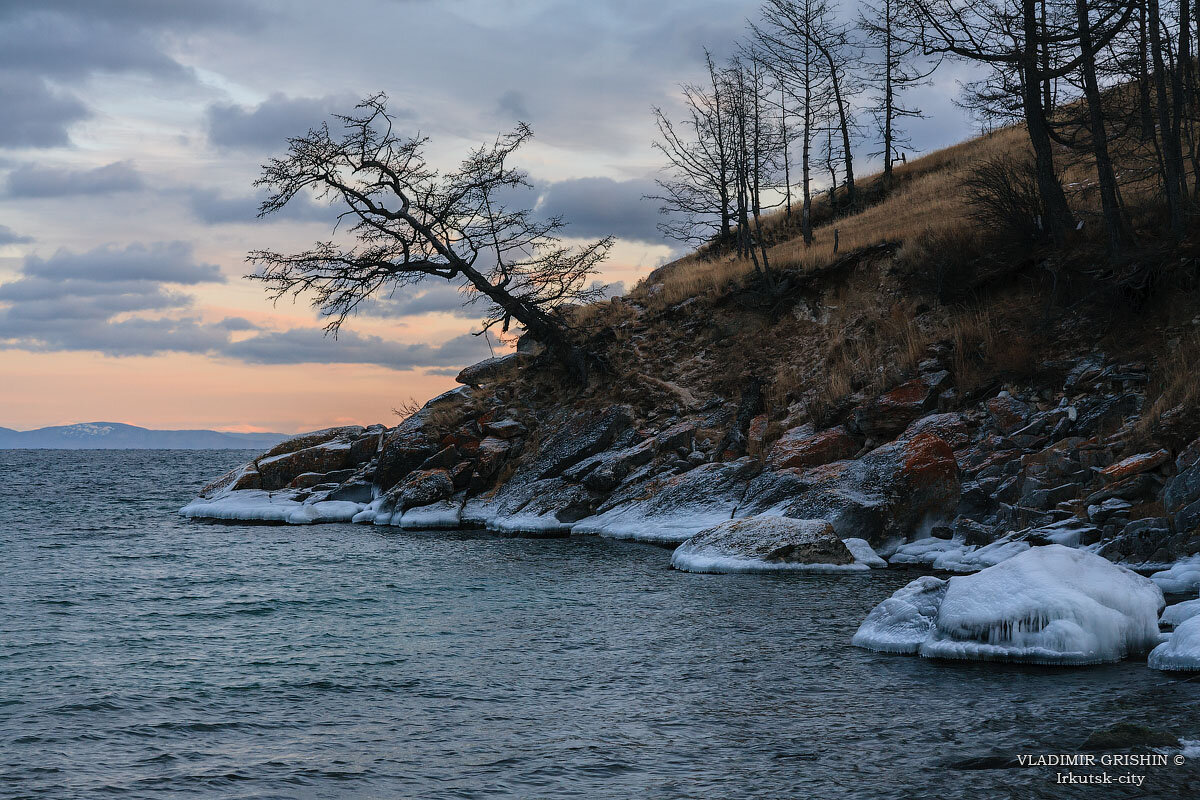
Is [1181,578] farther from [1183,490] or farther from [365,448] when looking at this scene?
[365,448]

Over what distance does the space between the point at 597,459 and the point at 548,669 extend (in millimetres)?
14172

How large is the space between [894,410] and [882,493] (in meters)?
3.38

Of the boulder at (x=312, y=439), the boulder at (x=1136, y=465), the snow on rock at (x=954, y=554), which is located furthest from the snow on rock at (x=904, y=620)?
the boulder at (x=312, y=439)

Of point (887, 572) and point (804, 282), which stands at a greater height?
point (804, 282)

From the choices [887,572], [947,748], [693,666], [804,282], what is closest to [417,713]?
[693,666]

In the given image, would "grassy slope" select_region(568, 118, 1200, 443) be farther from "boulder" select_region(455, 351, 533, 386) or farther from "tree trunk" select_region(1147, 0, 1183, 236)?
"boulder" select_region(455, 351, 533, 386)

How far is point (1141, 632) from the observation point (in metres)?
8.23

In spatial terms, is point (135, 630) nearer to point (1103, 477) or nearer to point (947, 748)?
point (947, 748)

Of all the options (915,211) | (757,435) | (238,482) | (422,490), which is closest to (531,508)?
(422,490)

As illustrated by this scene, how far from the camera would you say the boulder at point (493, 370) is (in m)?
30.4

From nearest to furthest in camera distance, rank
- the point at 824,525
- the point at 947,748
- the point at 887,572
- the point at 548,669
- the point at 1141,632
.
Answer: the point at 947,748 < the point at 1141,632 < the point at 548,669 < the point at 887,572 < the point at 824,525

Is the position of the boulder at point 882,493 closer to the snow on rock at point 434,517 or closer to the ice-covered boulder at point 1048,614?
the ice-covered boulder at point 1048,614

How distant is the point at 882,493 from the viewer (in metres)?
15.6

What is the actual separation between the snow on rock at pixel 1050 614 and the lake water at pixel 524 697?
0.32 metres
